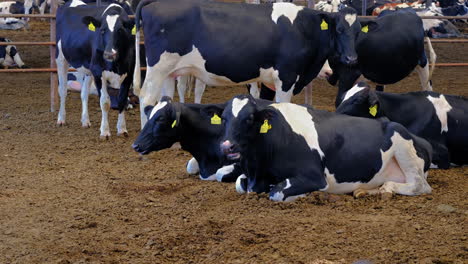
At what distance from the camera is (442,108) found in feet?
26.5

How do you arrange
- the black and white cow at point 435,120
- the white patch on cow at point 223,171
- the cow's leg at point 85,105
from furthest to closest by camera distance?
the cow's leg at point 85,105 < the black and white cow at point 435,120 < the white patch on cow at point 223,171

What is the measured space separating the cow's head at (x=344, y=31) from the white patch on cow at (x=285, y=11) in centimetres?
34

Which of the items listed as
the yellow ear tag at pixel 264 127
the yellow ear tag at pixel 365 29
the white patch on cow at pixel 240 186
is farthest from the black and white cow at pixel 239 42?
the yellow ear tag at pixel 264 127

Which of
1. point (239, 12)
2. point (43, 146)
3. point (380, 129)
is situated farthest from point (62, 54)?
point (380, 129)

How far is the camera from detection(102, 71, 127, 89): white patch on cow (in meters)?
10.1

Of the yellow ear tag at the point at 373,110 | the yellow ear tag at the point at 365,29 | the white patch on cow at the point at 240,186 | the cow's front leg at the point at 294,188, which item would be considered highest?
the yellow ear tag at the point at 365,29

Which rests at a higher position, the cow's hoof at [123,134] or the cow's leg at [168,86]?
the cow's leg at [168,86]

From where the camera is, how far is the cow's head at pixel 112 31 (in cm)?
972

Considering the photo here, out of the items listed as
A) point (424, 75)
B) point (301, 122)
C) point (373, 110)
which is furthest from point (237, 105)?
point (424, 75)

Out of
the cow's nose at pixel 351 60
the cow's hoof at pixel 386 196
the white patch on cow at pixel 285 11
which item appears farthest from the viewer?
Result: the white patch on cow at pixel 285 11

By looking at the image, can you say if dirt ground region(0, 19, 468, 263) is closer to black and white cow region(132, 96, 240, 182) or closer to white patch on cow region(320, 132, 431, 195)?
white patch on cow region(320, 132, 431, 195)

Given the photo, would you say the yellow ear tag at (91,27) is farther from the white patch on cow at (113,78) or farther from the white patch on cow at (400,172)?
the white patch on cow at (400,172)

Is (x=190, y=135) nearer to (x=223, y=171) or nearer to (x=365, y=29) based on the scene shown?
(x=223, y=171)

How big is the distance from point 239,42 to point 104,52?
182cm
